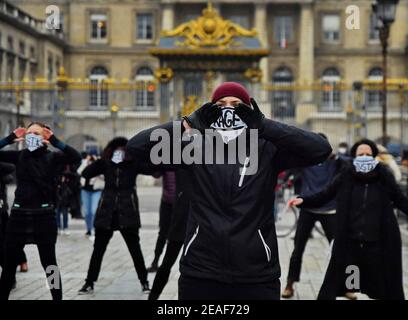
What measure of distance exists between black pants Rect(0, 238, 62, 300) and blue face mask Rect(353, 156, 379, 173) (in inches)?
112

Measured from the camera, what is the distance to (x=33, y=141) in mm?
6953

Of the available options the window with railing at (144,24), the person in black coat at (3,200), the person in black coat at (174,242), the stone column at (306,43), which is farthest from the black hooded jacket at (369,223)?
the window with railing at (144,24)

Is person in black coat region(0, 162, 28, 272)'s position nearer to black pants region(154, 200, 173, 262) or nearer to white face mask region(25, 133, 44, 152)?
white face mask region(25, 133, 44, 152)

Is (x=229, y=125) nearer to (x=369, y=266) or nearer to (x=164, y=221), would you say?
(x=369, y=266)

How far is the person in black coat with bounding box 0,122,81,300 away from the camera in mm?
6840

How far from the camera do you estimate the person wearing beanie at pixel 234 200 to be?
4.15m

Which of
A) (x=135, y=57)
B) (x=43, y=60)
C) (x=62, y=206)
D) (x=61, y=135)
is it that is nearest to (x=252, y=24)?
(x=135, y=57)

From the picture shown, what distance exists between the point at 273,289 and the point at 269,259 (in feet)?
0.54

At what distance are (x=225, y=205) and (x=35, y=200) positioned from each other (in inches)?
127

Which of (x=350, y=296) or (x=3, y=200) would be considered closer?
(x=350, y=296)

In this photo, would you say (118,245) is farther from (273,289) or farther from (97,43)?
(97,43)

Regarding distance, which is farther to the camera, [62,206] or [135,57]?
[135,57]

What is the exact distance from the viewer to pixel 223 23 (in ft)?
72.1

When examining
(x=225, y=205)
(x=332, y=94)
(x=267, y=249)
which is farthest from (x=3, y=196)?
(x=332, y=94)
